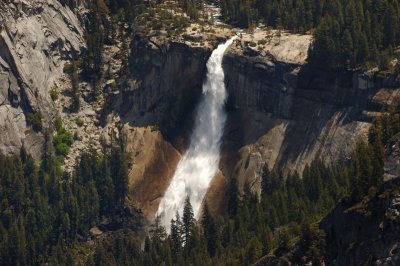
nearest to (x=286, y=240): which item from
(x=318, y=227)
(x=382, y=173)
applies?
(x=318, y=227)

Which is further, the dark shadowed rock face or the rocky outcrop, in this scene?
the rocky outcrop

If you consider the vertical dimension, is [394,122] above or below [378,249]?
above

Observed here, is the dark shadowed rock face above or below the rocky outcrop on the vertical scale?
below

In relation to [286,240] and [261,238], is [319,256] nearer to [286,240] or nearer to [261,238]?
[286,240]

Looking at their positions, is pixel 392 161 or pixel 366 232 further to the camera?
pixel 392 161

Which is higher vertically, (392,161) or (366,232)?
(392,161)

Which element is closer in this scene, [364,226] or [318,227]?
[364,226]

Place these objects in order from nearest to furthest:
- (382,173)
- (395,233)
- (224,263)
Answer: (395,233) < (382,173) < (224,263)

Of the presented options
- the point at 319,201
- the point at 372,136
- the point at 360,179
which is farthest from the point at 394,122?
the point at 319,201

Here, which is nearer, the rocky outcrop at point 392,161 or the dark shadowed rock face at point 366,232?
the dark shadowed rock face at point 366,232

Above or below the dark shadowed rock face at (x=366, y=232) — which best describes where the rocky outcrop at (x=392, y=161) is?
above

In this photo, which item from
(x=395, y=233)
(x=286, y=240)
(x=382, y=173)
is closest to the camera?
(x=395, y=233)
